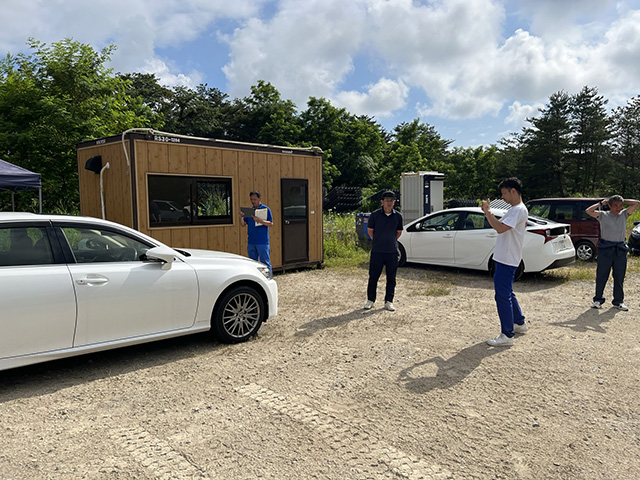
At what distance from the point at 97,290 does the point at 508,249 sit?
4.24m

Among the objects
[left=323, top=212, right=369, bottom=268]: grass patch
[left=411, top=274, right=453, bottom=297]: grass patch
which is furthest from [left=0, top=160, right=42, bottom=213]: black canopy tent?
[left=411, top=274, right=453, bottom=297]: grass patch

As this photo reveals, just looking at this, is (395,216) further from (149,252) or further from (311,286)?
(149,252)

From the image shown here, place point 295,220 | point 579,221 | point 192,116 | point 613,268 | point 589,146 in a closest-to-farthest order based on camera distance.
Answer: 1. point 613,268
2. point 295,220
3. point 579,221
4. point 589,146
5. point 192,116

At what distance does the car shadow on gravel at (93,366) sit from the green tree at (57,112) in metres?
8.96

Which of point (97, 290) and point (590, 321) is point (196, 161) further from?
point (590, 321)

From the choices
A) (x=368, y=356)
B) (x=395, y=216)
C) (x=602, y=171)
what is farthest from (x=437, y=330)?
(x=602, y=171)

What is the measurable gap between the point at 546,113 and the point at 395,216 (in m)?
43.3

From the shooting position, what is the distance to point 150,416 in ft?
12.1

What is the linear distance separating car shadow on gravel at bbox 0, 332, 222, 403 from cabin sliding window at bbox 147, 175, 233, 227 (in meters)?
3.29

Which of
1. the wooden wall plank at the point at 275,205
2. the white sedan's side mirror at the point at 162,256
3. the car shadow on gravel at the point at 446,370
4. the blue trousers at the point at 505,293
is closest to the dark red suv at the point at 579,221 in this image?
the wooden wall plank at the point at 275,205

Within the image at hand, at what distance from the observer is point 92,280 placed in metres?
4.35

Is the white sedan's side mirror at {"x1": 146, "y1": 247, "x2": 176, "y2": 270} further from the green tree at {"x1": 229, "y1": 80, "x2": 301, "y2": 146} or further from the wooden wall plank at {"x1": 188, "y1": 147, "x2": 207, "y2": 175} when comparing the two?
the green tree at {"x1": 229, "y1": 80, "x2": 301, "y2": 146}

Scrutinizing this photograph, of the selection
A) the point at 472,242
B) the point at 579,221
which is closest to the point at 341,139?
the point at 579,221

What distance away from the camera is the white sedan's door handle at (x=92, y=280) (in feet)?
14.0
